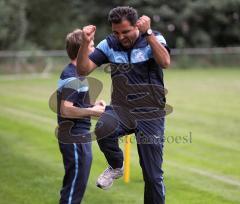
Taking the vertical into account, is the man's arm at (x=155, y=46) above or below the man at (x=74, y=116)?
above

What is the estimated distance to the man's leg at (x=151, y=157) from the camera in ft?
18.4

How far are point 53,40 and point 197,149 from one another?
28.8 metres

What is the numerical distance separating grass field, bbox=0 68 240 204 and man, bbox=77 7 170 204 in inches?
69.8

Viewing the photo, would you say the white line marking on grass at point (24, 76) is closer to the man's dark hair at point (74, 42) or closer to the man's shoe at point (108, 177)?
the man's shoe at point (108, 177)

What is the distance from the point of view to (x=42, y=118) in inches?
586

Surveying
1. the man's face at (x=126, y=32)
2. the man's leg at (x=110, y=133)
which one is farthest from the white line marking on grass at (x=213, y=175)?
the man's face at (x=126, y=32)

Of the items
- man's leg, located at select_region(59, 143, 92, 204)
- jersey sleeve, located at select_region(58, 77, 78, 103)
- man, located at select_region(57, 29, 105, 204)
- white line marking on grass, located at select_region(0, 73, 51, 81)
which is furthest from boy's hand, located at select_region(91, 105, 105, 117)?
white line marking on grass, located at select_region(0, 73, 51, 81)

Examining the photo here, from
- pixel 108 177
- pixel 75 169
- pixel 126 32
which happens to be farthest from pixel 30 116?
pixel 126 32

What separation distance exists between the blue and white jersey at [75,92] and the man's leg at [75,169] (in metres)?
0.20

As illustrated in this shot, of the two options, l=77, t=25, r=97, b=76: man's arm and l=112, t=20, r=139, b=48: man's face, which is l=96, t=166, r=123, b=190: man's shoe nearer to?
l=77, t=25, r=97, b=76: man's arm

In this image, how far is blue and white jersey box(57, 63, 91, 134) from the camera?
5668 millimetres

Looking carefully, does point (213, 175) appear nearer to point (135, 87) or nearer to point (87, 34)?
point (135, 87)

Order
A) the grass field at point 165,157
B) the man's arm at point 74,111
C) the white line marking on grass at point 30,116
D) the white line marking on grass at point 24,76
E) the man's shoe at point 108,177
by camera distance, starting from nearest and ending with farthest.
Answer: the man's arm at point 74,111 → the man's shoe at point 108,177 → the grass field at point 165,157 → the white line marking on grass at point 30,116 → the white line marking on grass at point 24,76

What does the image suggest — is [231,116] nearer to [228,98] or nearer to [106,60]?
[228,98]
